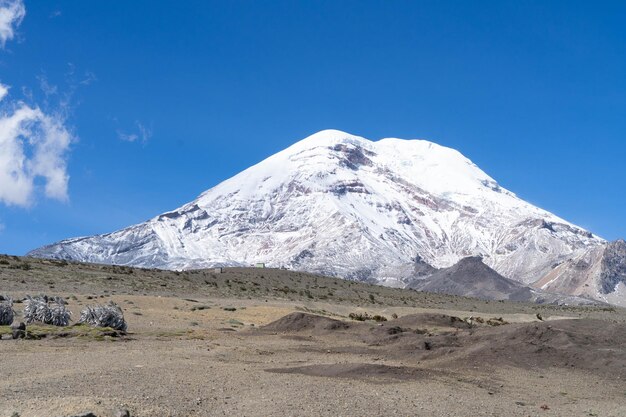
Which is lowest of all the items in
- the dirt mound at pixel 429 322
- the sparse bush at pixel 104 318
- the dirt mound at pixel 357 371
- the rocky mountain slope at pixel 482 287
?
the dirt mound at pixel 357 371

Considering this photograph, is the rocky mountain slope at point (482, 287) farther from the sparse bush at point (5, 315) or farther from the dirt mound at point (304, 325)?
the sparse bush at point (5, 315)

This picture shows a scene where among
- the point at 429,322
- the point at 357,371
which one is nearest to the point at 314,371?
the point at 357,371

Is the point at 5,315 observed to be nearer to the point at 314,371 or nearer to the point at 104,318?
the point at 104,318

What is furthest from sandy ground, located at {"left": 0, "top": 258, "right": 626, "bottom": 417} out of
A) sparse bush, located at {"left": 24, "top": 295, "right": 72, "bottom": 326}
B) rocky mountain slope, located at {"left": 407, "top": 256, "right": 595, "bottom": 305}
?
rocky mountain slope, located at {"left": 407, "top": 256, "right": 595, "bottom": 305}

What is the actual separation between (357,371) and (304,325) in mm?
14157

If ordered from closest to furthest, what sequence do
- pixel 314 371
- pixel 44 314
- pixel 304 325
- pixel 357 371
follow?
pixel 357 371
pixel 314 371
pixel 44 314
pixel 304 325

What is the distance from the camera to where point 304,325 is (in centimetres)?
3234

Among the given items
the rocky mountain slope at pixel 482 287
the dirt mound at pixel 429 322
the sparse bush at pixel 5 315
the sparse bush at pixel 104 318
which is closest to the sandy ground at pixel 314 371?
the sparse bush at pixel 104 318

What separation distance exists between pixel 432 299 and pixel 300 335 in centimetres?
5137

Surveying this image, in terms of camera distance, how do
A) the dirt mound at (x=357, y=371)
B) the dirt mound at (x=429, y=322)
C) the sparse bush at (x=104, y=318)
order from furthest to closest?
1. the dirt mound at (x=429, y=322)
2. the sparse bush at (x=104, y=318)
3. the dirt mound at (x=357, y=371)

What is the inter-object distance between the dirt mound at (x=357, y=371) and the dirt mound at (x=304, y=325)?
12.3 meters

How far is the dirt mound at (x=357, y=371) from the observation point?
18.1 metres

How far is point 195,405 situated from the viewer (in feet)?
43.3

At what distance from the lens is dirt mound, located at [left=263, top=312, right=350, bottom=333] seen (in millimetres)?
31811
